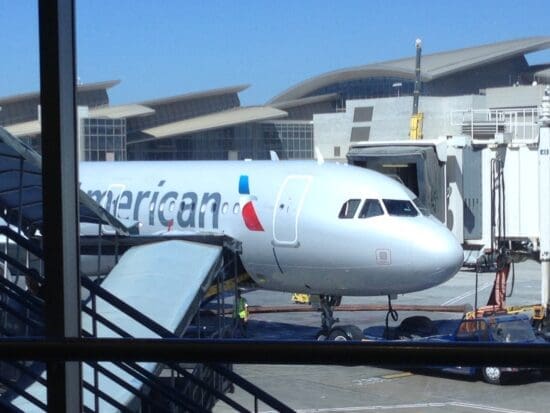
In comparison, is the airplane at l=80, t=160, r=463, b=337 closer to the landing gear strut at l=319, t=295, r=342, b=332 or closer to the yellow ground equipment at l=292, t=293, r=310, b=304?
the landing gear strut at l=319, t=295, r=342, b=332

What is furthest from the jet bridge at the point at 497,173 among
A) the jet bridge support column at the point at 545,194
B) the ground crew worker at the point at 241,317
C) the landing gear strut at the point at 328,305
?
the ground crew worker at the point at 241,317

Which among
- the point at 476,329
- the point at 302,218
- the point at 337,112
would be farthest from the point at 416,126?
the point at 476,329

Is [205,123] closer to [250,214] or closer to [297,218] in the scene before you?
[297,218]

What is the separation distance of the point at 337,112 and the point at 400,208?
17.8 feet

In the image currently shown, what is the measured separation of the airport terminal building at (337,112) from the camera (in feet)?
25.6

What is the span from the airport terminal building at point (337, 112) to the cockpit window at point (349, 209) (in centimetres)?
287

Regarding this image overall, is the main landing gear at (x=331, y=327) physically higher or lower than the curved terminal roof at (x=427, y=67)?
lower

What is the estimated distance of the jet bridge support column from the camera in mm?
11383

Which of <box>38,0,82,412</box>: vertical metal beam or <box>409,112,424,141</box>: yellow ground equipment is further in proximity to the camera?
<box>409,112,424,141</box>: yellow ground equipment

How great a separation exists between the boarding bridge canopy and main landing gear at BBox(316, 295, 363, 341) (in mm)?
2505

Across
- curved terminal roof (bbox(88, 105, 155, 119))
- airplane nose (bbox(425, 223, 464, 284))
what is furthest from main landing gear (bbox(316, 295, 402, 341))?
curved terminal roof (bbox(88, 105, 155, 119))

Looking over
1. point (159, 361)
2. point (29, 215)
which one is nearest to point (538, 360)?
point (159, 361)

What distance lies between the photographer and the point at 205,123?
8688mm

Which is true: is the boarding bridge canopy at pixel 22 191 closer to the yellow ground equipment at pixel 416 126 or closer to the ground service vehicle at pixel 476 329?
the ground service vehicle at pixel 476 329
